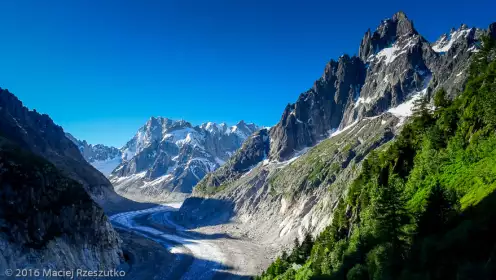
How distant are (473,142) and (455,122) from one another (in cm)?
942

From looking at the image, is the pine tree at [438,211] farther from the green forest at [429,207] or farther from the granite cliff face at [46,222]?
the granite cliff face at [46,222]

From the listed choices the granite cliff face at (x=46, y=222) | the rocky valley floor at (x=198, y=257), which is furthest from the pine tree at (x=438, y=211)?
the granite cliff face at (x=46, y=222)

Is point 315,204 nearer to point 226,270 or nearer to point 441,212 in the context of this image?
point 226,270

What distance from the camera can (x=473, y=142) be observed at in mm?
40969

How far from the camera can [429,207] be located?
90.3 feet

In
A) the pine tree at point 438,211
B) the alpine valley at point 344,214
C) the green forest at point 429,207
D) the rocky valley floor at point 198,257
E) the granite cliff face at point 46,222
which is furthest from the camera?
the rocky valley floor at point 198,257

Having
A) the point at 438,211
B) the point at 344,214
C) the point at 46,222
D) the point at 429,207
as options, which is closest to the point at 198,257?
the point at 46,222

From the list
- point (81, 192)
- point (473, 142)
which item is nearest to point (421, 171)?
point (473, 142)

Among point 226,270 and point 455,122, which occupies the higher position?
point 455,122

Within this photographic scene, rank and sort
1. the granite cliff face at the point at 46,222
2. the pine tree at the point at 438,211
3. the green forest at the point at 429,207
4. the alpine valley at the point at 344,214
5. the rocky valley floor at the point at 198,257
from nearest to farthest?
1. the green forest at the point at 429,207
2. the alpine valley at the point at 344,214
3. the pine tree at the point at 438,211
4. the granite cliff face at the point at 46,222
5. the rocky valley floor at the point at 198,257

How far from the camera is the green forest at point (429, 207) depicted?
2062 cm

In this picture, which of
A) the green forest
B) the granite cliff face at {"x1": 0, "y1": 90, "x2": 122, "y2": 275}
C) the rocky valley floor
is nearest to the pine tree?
the green forest

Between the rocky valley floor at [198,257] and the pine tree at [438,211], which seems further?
the rocky valley floor at [198,257]

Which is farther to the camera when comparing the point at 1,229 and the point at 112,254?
the point at 112,254
